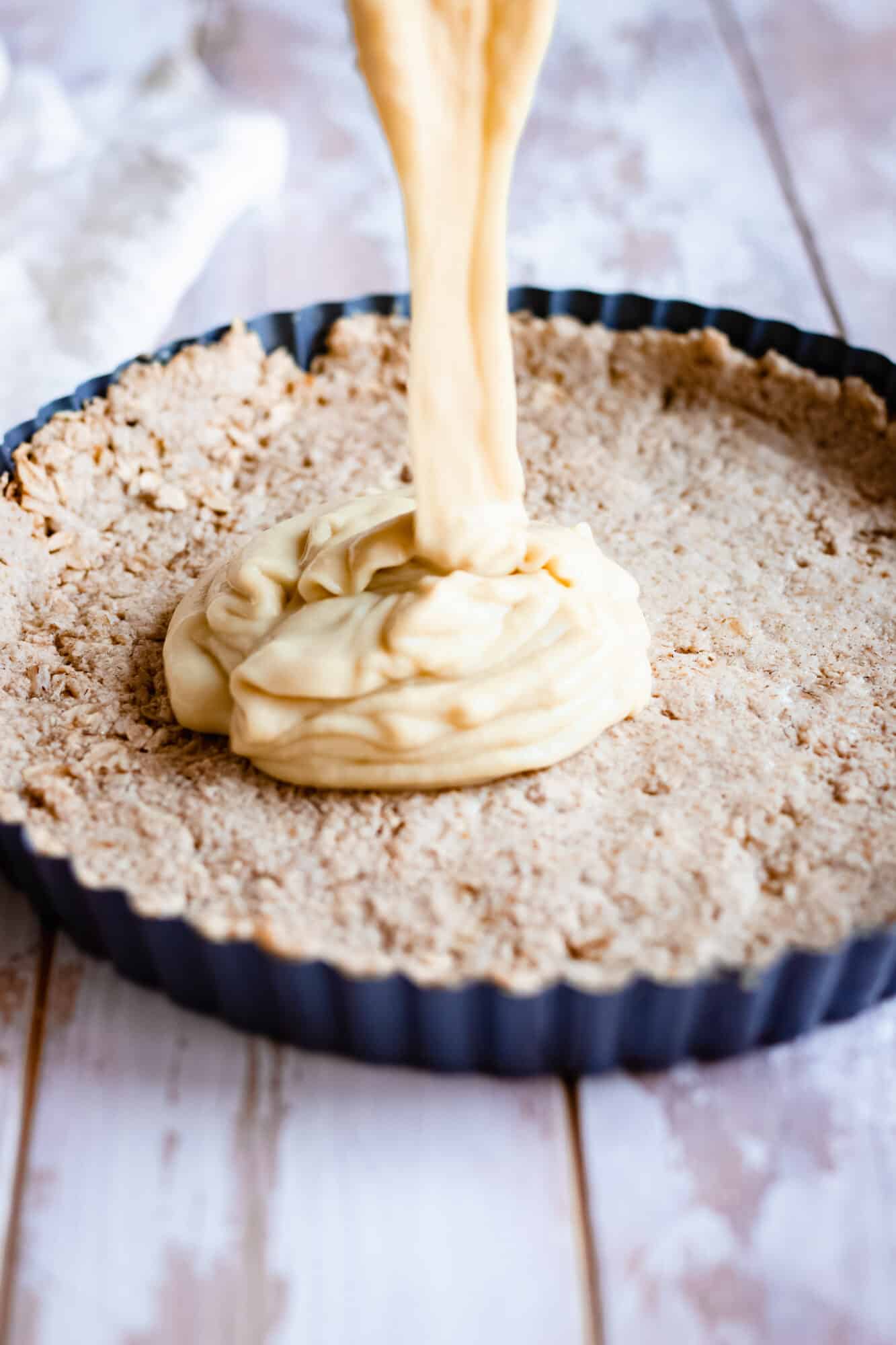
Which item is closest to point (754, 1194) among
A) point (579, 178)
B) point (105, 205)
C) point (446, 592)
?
point (446, 592)

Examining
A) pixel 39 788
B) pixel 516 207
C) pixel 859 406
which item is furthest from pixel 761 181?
pixel 39 788

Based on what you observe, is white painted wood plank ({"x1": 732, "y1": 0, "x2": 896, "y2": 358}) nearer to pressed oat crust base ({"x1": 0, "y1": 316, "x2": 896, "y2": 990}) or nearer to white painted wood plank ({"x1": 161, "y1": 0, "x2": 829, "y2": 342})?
white painted wood plank ({"x1": 161, "y1": 0, "x2": 829, "y2": 342})

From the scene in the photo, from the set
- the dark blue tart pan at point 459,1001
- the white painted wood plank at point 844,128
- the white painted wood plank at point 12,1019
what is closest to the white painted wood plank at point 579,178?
the white painted wood plank at point 844,128

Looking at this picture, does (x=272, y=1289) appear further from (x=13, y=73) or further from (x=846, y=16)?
(x=846, y=16)

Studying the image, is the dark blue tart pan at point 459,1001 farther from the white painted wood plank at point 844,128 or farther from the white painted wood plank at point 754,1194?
the white painted wood plank at point 844,128

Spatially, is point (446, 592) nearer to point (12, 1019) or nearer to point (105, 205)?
point (12, 1019)

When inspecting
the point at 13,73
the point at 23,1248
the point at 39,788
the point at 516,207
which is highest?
the point at 13,73
